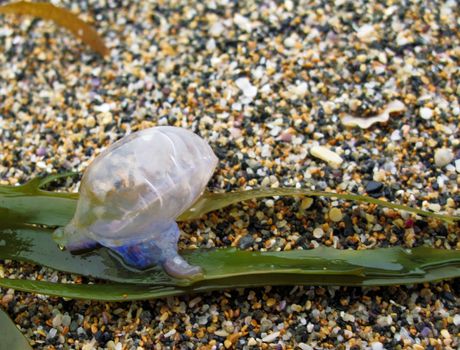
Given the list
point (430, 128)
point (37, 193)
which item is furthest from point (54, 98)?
point (430, 128)

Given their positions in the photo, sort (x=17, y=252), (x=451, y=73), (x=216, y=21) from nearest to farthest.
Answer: (x=17, y=252) < (x=451, y=73) < (x=216, y=21)

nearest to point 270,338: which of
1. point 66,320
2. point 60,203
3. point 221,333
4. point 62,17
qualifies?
point 221,333

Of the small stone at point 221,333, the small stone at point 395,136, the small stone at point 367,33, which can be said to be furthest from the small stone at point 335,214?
the small stone at point 367,33

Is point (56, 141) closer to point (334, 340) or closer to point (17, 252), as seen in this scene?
point (17, 252)

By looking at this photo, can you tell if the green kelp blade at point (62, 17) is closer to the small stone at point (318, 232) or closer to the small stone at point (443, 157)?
the small stone at point (318, 232)

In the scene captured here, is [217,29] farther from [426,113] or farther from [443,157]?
[443,157]

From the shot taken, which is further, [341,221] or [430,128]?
[430,128]
